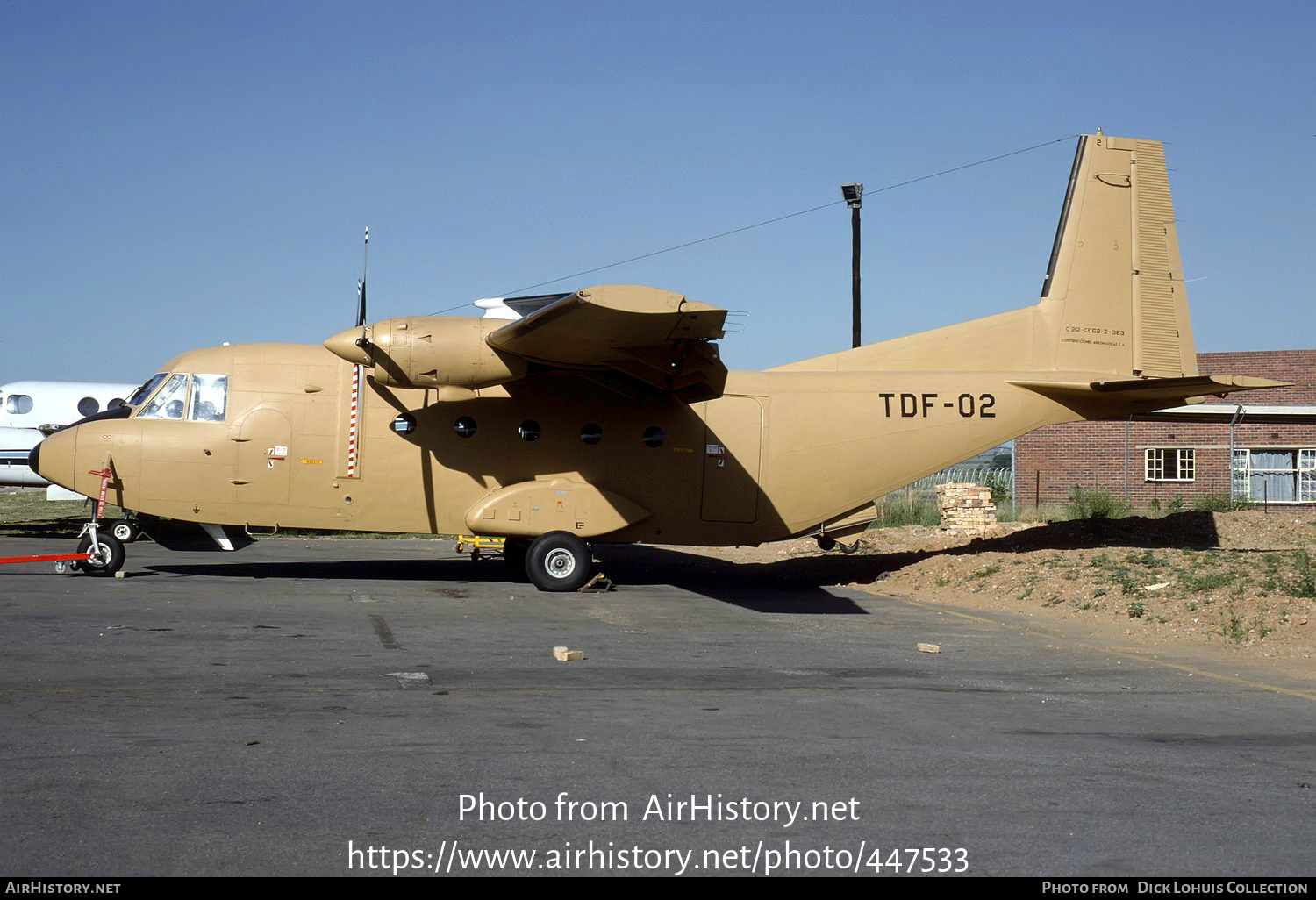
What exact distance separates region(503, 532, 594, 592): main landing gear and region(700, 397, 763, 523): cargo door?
1.99 metres

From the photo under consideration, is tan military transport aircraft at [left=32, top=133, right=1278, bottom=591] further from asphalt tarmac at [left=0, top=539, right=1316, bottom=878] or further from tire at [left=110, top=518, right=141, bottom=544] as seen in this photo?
asphalt tarmac at [left=0, top=539, right=1316, bottom=878]

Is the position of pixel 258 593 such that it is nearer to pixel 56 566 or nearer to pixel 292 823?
pixel 56 566

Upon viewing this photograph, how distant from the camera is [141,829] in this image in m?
4.75

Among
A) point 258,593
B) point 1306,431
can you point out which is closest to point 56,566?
point 258,593

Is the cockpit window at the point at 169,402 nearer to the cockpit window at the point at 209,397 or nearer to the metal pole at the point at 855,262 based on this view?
the cockpit window at the point at 209,397

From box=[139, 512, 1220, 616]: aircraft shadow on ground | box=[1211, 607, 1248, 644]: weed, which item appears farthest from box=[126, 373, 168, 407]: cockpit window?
box=[1211, 607, 1248, 644]: weed

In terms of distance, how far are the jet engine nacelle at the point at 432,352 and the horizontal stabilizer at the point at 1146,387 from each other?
8048 mm

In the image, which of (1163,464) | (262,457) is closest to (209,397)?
(262,457)

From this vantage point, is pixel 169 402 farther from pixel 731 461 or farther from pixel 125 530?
pixel 731 461

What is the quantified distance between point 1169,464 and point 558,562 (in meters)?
32.2

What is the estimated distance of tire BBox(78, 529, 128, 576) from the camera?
1534 centimetres

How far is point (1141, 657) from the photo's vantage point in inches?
422

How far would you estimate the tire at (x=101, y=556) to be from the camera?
15336 millimetres
